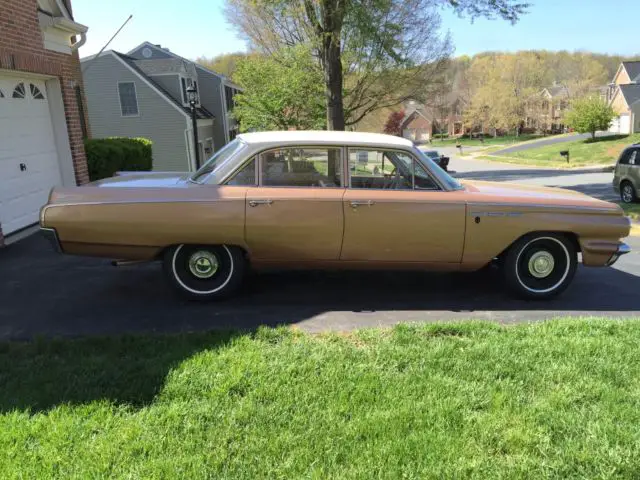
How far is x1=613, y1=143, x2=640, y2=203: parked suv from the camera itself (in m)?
14.1

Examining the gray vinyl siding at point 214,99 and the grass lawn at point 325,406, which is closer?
the grass lawn at point 325,406

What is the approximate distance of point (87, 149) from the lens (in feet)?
38.5

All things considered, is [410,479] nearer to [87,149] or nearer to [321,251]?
[321,251]

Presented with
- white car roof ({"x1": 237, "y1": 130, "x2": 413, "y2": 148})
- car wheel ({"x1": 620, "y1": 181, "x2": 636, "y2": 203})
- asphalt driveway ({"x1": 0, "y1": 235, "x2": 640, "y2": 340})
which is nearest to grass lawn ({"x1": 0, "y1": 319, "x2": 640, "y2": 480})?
asphalt driveway ({"x1": 0, "y1": 235, "x2": 640, "y2": 340})

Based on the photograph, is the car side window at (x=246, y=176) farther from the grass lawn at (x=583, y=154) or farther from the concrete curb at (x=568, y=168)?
the grass lawn at (x=583, y=154)

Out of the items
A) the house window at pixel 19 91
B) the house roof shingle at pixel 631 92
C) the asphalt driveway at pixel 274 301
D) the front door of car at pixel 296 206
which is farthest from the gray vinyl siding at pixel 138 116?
the house roof shingle at pixel 631 92

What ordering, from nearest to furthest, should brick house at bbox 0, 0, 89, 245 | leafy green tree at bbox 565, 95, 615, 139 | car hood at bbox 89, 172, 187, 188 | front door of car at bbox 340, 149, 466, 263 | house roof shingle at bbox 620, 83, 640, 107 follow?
1. front door of car at bbox 340, 149, 466, 263
2. car hood at bbox 89, 172, 187, 188
3. brick house at bbox 0, 0, 89, 245
4. leafy green tree at bbox 565, 95, 615, 139
5. house roof shingle at bbox 620, 83, 640, 107

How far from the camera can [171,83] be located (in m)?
29.2

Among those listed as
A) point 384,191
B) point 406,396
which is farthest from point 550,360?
point 384,191

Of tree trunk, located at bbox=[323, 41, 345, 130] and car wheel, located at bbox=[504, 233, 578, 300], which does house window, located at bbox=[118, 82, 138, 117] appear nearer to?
tree trunk, located at bbox=[323, 41, 345, 130]

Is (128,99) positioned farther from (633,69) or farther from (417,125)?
(417,125)

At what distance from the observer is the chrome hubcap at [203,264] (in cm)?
480

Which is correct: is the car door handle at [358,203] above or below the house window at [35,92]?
below

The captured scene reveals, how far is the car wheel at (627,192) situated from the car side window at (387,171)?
40.0ft
